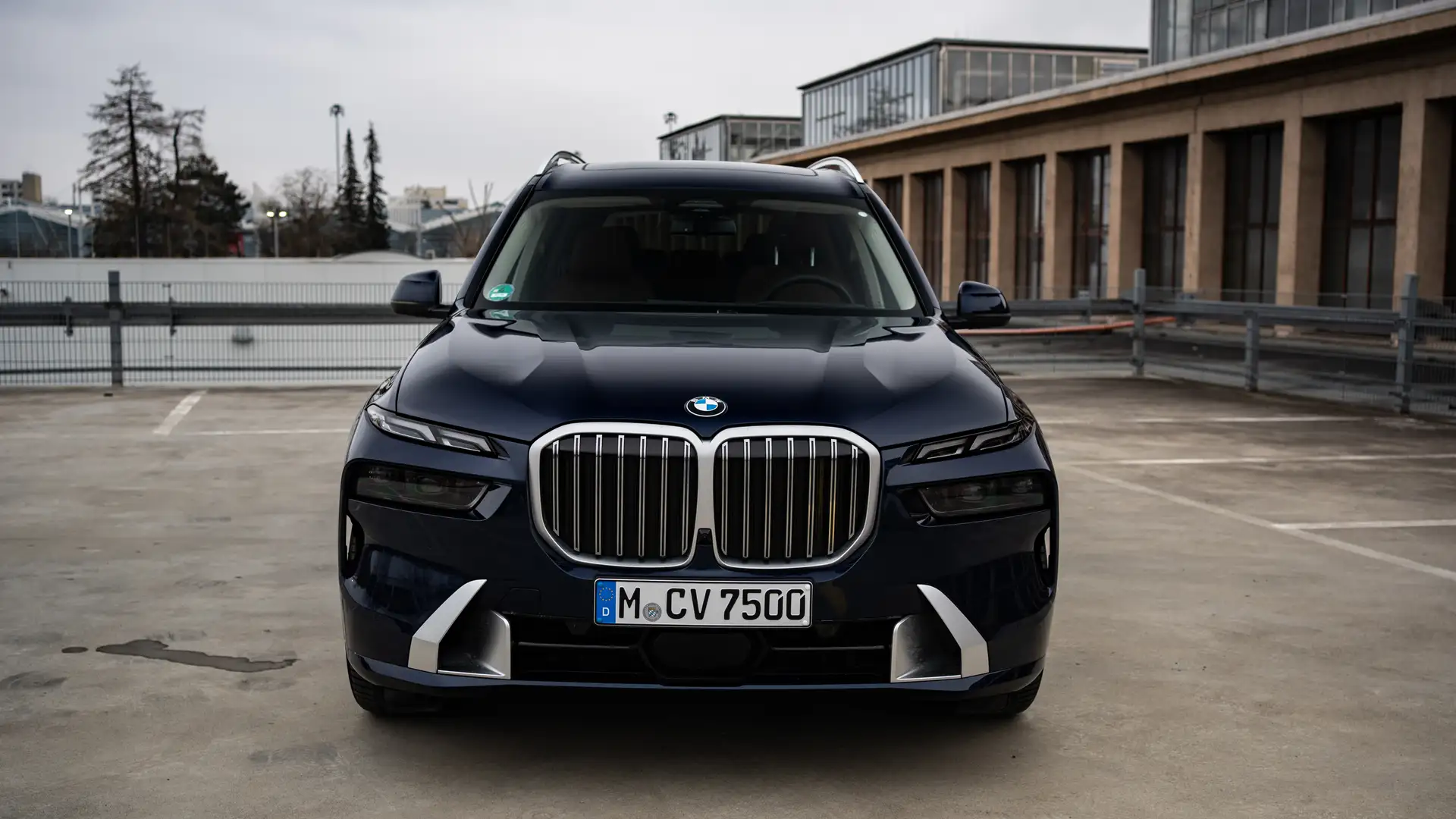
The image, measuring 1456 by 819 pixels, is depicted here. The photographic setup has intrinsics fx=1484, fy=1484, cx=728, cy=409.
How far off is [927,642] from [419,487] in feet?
4.33

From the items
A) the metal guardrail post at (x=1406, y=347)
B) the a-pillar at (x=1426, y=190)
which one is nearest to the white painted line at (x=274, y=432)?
the metal guardrail post at (x=1406, y=347)

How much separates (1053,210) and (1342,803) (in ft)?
127

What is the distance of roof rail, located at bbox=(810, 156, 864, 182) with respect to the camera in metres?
5.72

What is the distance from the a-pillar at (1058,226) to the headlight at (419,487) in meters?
38.0

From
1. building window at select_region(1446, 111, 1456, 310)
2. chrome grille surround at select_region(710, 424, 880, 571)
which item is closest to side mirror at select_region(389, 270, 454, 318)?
chrome grille surround at select_region(710, 424, 880, 571)

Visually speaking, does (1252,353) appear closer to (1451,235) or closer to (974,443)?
(1451,235)

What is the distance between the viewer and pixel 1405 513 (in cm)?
848

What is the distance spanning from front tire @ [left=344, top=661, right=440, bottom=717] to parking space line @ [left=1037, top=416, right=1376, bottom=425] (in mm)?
9988

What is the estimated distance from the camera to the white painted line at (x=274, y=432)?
484 inches

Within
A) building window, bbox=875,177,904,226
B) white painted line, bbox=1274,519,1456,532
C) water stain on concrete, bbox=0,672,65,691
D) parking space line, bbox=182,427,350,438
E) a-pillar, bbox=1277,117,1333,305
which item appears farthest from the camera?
building window, bbox=875,177,904,226

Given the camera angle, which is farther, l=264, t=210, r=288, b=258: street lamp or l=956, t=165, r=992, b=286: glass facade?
l=264, t=210, r=288, b=258: street lamp

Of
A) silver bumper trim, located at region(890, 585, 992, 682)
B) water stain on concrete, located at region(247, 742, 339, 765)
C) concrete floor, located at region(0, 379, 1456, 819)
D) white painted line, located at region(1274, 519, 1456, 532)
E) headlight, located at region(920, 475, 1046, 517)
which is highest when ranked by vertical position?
headlight, located at region(920, 475, 1046, 517)

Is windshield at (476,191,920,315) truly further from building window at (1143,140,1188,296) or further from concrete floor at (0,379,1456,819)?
building window at (1143,140,1188,296)

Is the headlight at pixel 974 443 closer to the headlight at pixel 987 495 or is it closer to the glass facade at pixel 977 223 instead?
the headlight at pixel 987 495
